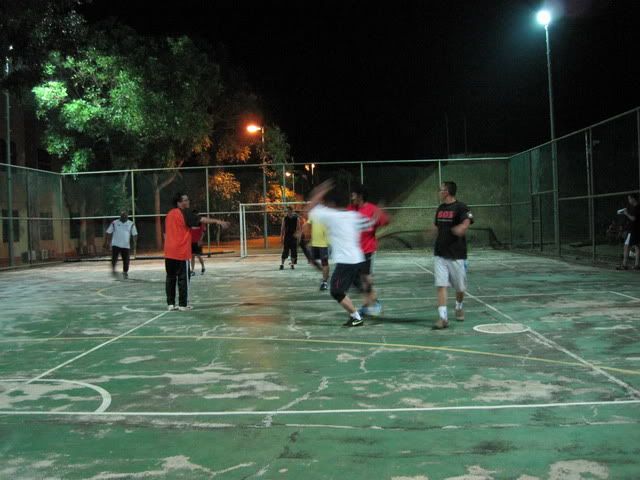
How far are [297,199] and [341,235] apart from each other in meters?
20.5

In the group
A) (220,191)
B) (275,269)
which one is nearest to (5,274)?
(275,269)

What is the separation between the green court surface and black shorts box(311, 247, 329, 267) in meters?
2.01

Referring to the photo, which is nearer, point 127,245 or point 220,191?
point 127,245

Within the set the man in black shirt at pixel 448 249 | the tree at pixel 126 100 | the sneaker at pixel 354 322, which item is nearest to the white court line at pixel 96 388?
the sneaker at pixel 354 322

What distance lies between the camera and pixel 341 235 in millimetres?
8422

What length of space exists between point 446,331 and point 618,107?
32.7m

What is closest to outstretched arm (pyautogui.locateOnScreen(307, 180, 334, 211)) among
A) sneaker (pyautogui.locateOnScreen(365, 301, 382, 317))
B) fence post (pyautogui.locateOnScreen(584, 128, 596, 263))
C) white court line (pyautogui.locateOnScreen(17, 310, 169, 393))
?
sneaker (pyautogui.locateOnScreen(365, 301, 382, 317))

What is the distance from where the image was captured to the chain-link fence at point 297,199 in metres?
23.6

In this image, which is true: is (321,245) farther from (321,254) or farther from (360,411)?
(360,411)

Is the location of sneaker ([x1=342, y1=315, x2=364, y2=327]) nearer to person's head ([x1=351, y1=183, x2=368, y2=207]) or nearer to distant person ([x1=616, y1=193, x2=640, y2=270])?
person's head ([x1=351, y1=183, x2=368, y2=207])

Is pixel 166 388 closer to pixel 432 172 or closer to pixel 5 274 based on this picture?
pixel 5 274

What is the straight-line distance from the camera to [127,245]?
18.2m

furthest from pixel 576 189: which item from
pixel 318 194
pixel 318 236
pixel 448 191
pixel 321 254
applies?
pixel 318 194

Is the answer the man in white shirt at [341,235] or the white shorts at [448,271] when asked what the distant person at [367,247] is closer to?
the man in white shirt at [341,235]
